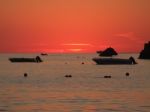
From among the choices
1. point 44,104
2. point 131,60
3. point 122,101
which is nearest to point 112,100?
point 122,101

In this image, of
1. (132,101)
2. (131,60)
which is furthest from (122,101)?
(131,60)

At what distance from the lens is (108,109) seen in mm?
36344

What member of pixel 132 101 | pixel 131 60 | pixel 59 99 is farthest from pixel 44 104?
pixel 131 60

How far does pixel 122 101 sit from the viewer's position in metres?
41.9

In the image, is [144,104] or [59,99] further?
[59,99]

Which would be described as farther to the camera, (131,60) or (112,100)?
(131,60)

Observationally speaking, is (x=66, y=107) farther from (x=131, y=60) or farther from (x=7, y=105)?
(x=131, y=60)

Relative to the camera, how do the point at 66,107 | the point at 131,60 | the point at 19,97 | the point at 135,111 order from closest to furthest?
the point at 135,111 < the point at 66,107 < the point at 19,97 < the point at 131,60

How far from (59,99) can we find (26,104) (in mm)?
5228

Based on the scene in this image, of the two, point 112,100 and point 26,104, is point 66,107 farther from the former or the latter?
point 112,100

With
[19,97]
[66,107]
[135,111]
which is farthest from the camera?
[19,97]

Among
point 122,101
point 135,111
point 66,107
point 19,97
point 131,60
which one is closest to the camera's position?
point 135,111

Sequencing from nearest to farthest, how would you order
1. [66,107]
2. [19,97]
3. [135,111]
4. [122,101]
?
1. [135,111]
2. [66,107]
3. [122,101]
4. [19,97]

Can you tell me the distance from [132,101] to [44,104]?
26.5 ft
